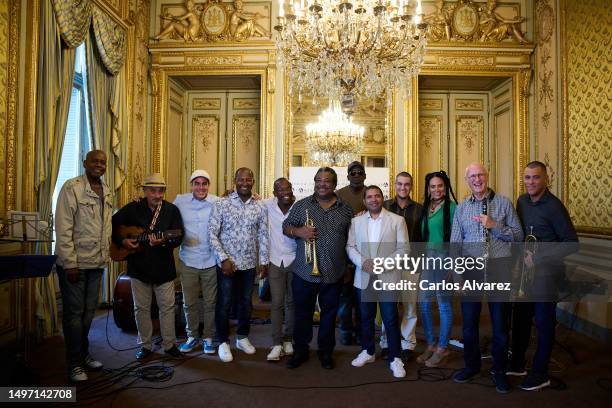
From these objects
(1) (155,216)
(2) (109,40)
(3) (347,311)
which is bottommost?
(3) (347,311)

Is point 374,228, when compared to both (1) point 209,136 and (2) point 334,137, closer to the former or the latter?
(2) point 334,137

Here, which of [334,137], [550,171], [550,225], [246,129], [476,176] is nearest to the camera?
[550,225]

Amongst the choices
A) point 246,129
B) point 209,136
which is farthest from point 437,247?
point 209,136

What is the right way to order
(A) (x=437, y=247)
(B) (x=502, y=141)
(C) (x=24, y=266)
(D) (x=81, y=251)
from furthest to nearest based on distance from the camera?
(B) (x=502, y=141) < (A) (x=437, y=247) < (D) (x=81, y=251) < (C) (x=24, y=266)

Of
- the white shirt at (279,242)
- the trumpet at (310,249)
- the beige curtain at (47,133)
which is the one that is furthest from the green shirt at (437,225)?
the beige curtain at (47,133)

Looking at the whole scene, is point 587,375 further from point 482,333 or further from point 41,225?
point 41,225

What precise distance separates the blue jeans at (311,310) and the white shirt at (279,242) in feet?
0.73

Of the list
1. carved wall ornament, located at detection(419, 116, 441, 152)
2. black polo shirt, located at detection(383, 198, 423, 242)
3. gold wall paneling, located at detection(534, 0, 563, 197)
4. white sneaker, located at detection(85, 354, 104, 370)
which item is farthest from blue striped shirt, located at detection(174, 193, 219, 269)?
gold wall paneling, located at detection(534, 0, 563, 197)

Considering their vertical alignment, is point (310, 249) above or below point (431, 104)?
below

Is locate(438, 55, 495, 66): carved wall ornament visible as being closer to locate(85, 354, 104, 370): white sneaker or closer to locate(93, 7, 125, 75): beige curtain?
locate(93, 7, 125, 75): beige curtain

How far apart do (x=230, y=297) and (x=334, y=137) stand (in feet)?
9.26

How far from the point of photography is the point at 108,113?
518cm

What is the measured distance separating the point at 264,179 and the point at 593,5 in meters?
4.52

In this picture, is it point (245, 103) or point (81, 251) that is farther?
point (245, 103)
